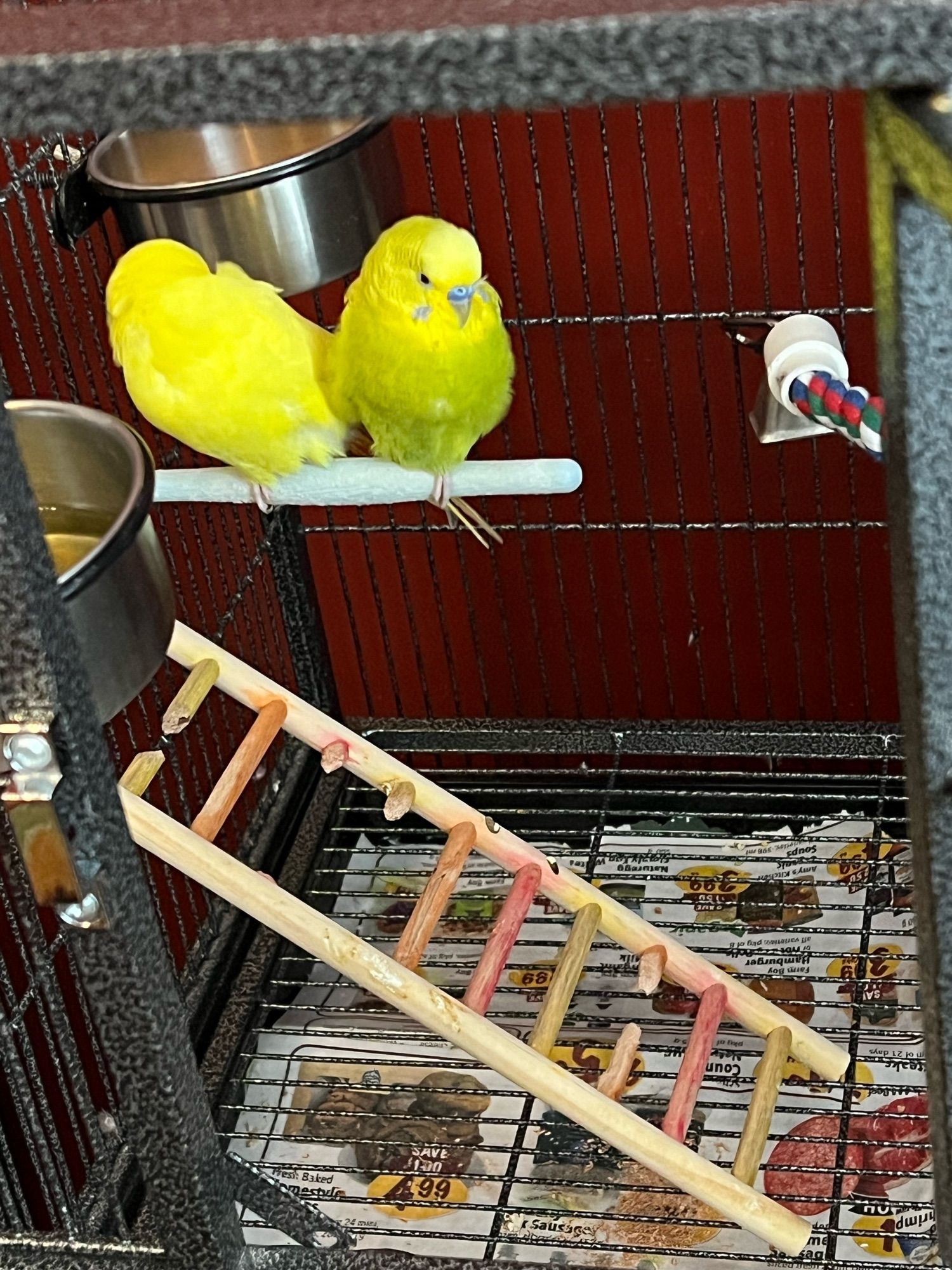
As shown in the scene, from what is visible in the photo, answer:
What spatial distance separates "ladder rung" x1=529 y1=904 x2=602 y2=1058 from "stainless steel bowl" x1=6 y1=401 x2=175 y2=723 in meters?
0.46

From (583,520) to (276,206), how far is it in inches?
23.6

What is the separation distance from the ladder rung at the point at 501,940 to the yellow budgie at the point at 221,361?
1.33 feet

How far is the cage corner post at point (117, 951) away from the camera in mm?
420

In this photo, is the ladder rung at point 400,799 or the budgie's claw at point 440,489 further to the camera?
the ladder rung at point 400,799

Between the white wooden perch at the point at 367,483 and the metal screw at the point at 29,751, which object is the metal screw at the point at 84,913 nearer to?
the metal screw at the point at 29,751

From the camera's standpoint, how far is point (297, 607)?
5.44ft

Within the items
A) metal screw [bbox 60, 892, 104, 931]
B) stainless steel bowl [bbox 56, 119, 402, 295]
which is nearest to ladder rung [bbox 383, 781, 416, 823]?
stainless steel bowl [bbox 56, 119, 402, 295]

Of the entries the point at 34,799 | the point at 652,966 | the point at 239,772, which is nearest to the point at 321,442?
the point at 239,772

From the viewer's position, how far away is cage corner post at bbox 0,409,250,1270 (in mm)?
420

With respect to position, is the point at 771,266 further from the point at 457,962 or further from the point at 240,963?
the point at 240,963

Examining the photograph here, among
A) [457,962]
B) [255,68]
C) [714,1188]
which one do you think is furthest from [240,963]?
[255,68]

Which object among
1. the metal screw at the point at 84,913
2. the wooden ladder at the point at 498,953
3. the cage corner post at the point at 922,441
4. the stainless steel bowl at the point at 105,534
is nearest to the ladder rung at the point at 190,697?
the wooden ladder at the point at 498,953

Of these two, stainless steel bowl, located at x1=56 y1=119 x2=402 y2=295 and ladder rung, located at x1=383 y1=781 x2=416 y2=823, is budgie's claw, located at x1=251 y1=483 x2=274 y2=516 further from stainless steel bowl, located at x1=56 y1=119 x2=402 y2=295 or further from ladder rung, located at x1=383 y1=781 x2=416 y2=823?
ladder rung, located at x1=383 y1=781 x2=416 y2=823

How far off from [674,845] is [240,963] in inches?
19.5
